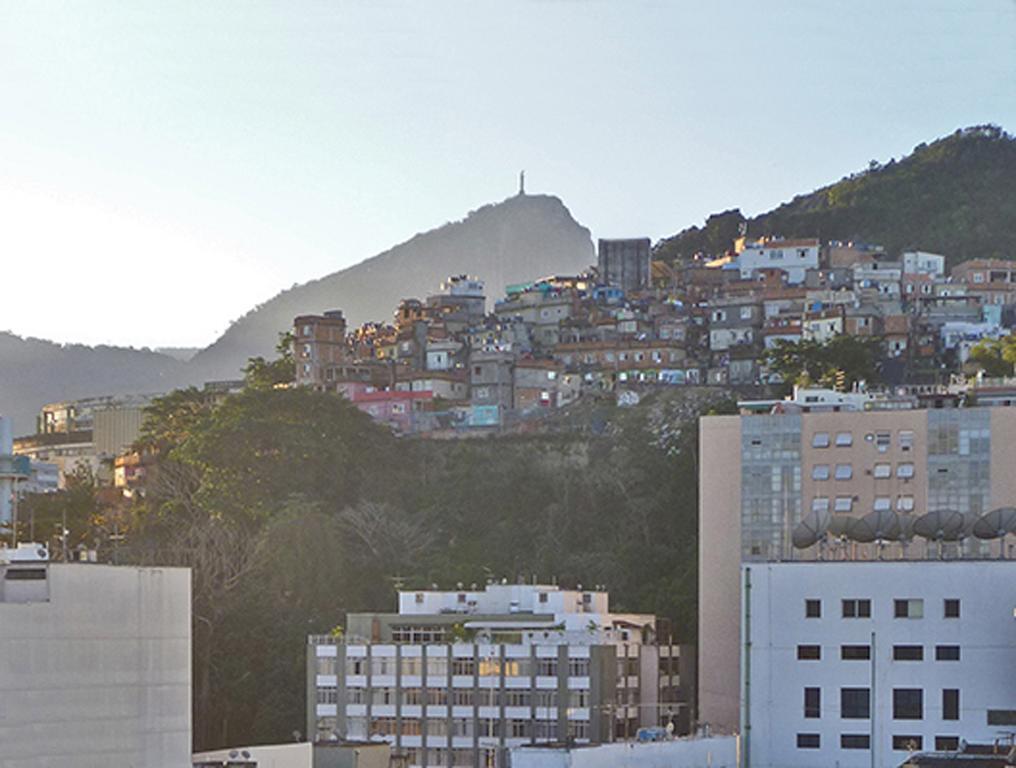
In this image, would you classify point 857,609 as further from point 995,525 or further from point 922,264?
point 922,264

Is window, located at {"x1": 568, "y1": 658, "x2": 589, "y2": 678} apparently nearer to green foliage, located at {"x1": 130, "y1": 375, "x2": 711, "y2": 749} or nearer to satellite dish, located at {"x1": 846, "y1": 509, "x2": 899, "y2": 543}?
satellite dish, located at {"x1": 846, "y1": 509, "x2": 899, "y2": 543}

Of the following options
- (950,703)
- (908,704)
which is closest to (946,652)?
(950,703)

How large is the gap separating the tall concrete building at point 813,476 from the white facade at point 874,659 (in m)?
8.21

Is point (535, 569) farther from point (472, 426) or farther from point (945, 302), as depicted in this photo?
point (945, 302)

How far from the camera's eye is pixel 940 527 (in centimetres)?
4516

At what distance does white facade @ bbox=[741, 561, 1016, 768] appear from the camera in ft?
140

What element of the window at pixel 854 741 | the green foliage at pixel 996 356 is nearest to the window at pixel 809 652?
the window at pixel 854 741

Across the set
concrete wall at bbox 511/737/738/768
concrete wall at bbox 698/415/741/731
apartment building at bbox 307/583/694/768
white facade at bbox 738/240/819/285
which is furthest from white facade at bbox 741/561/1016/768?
white facade at bbox 738/240/819/285

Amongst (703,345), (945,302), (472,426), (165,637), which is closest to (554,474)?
(472,426)

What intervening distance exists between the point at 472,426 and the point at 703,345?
1225 centimetres

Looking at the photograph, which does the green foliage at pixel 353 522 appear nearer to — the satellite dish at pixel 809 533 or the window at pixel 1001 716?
→ the satellite dish at pixel 809 533

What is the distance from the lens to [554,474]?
71.5 m

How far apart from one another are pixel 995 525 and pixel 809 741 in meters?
5.69

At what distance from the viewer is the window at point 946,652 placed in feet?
141
